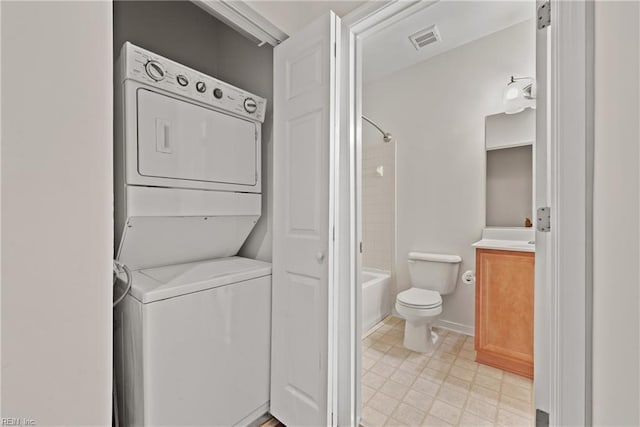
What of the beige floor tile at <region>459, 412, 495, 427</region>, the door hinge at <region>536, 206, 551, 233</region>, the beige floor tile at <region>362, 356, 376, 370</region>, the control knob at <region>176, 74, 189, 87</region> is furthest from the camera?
the beige floor tile at <region>362, 356, 376, 370</region>

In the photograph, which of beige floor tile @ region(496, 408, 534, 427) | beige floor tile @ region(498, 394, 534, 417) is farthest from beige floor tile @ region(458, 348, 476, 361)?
beige floor tile @ region(496, 408, 534, 427)

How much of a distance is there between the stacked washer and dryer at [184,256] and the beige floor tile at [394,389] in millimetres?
797

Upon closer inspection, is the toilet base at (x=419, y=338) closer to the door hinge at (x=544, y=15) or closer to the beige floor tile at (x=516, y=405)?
the beige floor tile at (x=516, y=405)

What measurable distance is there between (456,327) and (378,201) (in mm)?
1496

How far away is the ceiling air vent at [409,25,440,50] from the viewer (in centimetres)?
235

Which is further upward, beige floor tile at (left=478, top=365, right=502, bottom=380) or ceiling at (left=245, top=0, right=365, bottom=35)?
ceiling at (left=245, top=0, right=365, bottom=35)

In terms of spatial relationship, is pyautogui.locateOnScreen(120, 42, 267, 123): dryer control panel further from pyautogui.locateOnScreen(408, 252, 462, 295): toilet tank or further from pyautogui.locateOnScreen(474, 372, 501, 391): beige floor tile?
pyautogui.locateOnScreen(474, 372, 501, 391): beige floor tile

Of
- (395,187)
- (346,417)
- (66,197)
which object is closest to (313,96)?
(66,197)

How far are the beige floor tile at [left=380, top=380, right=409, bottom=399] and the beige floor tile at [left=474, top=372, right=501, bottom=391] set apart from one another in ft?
1.70

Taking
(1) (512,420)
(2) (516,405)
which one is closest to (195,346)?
(1) (512,420)

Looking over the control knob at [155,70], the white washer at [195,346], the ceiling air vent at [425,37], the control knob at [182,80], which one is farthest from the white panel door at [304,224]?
the ceiling air vent at [425,37]

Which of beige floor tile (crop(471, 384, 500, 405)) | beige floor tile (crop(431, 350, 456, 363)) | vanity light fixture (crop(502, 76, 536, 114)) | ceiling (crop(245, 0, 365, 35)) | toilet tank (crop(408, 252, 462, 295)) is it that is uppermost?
ceiling (crop(245, 0, 365, 35))

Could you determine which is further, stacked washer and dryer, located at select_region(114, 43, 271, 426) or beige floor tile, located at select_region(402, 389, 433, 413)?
beige floor tile, located at select_region(402, 389, 433, 413)

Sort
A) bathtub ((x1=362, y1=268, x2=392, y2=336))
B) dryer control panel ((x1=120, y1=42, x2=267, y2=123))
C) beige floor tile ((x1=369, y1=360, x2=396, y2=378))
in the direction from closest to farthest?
dryer control panel ((x1=120, y1=42, x2=267, y2=123)) → beige floor tile ((x1=369, y1=360, x2=396, y2=378)) → bathtub ((x1=362, y1=268, x2=392, y2=336))
